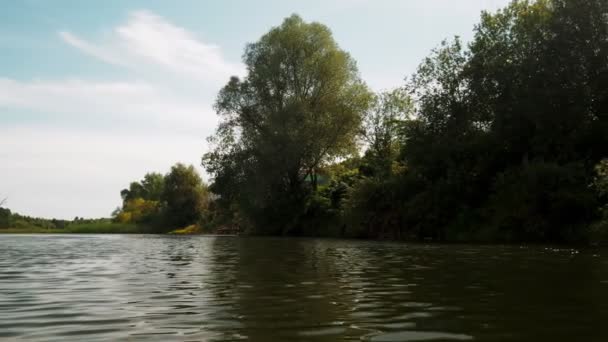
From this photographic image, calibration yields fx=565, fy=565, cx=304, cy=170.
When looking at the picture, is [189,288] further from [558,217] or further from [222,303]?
[558,217]

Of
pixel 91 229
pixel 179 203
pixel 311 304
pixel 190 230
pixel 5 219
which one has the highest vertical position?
pixel 179 203

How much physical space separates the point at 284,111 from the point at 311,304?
143 feet

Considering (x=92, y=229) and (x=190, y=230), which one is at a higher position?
(x=92, y=229)

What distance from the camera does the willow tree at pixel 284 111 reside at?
52.2 meters

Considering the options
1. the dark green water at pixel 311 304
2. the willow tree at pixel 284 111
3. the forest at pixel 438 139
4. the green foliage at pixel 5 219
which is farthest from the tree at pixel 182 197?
the dark green water at pixel 311 304

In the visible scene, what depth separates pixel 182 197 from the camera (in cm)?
8800

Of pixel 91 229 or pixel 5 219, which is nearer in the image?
pixel 91 229

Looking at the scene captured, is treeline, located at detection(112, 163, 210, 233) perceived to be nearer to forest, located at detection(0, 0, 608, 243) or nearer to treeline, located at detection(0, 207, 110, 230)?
treeline, located at detection(0, 207, 110, 230)

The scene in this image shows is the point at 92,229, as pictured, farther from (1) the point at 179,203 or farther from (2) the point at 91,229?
(1) the point at 179,203

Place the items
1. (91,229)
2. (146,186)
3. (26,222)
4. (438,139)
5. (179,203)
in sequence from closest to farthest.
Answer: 1. (438,139)
2. (91,229)
3. (179,203)
4. (26,222)
5. (146,186)

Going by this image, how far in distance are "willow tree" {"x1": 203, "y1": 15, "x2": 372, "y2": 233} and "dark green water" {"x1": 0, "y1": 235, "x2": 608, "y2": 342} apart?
37086mm

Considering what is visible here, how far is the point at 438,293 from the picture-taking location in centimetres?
997

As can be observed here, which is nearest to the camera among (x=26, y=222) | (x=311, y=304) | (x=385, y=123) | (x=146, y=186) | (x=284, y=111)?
(x=311, y=304)

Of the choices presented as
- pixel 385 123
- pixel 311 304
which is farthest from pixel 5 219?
pixel 311 304
